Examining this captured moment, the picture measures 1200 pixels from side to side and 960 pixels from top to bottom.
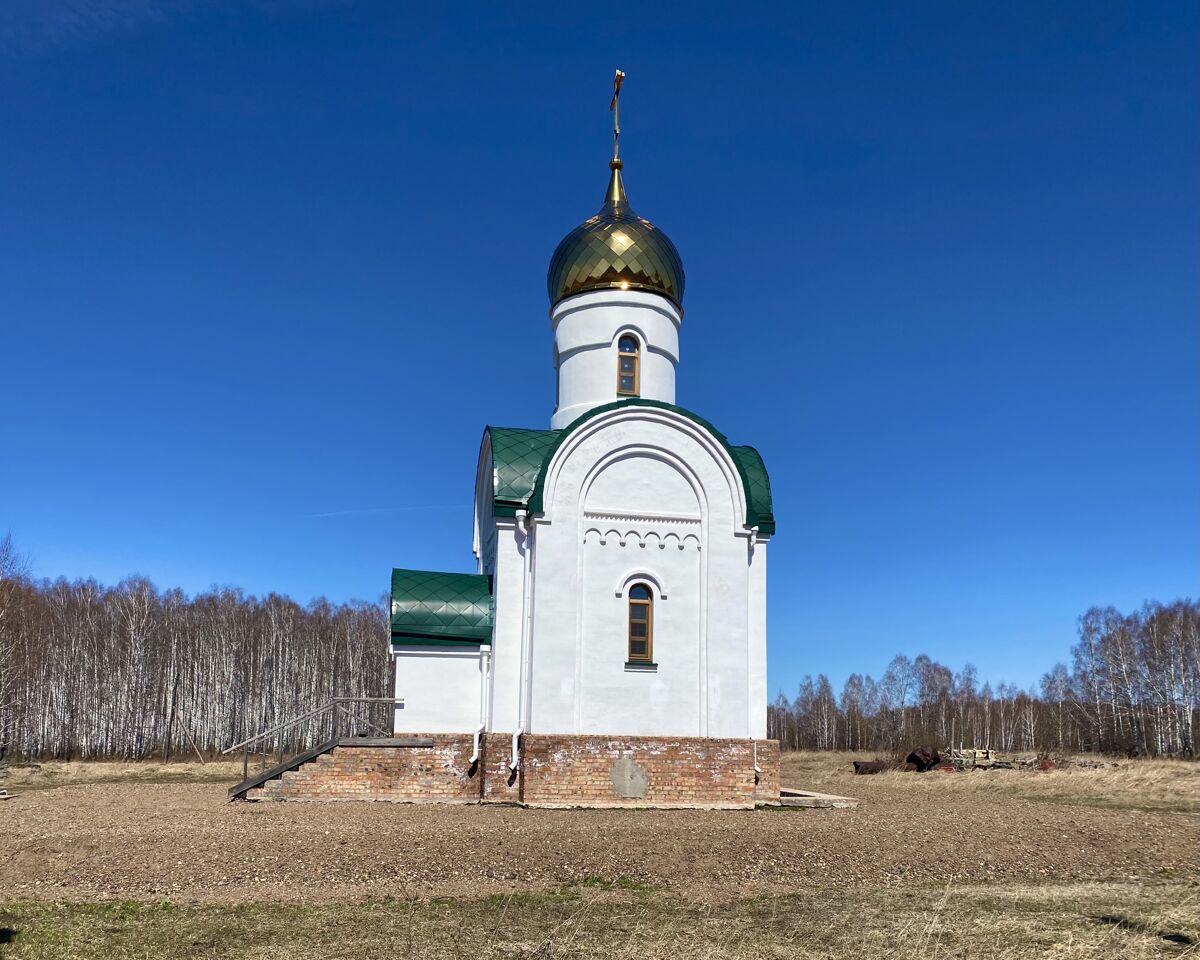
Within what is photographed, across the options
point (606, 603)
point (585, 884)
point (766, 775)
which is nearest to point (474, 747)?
point (606, 603)

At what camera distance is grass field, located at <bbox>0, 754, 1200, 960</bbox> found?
6750mm

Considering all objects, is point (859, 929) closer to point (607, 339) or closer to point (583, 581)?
point (583, 581)

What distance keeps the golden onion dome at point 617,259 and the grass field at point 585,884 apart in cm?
1000

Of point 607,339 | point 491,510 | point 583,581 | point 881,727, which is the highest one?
point 607,339

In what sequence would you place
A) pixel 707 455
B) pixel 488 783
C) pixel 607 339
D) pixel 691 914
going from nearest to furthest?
pixel 691 914 < pixel 488 783 < pixel 707 455 < pixel 607 339

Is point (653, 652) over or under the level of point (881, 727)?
over

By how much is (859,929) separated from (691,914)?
1.30 metres

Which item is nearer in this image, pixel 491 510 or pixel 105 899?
pixel 105 899

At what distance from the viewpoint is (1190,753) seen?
119 feet

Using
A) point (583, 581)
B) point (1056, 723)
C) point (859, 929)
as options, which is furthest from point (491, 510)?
point (1056, 723)

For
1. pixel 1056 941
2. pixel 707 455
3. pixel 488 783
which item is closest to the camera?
pixel 1056 941

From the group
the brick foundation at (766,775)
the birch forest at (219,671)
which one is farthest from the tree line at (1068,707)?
the brick foundation at (766,775)

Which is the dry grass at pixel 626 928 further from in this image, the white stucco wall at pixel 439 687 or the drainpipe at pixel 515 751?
the white stucco wall at pixel 439 687

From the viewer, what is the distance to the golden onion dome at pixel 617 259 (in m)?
19.0
